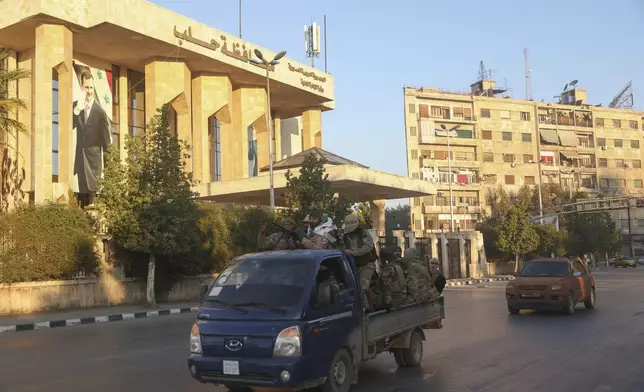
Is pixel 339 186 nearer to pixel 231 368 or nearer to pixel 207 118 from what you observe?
pixel 207 118

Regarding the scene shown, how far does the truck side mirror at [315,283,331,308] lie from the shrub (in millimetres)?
17531

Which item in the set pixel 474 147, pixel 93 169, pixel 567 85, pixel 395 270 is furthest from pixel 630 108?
pixel 395 270

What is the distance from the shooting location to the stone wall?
21359 millimetres

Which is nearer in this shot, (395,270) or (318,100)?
(395,270)

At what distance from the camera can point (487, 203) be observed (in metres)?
86.6

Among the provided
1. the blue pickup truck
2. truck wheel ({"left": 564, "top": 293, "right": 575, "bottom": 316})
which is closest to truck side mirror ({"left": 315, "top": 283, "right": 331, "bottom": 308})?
the blue pickup truck

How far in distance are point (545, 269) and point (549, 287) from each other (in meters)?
1.09

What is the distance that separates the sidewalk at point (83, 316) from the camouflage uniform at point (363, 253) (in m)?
12.4

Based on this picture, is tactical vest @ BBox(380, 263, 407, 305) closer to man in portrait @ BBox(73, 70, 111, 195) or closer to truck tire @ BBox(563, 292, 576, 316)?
truck tire @ BBox(563, 292, 576, 316)

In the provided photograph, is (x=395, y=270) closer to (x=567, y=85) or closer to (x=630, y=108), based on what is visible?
(x=567, y=85)

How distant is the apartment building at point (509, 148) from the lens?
275 feet

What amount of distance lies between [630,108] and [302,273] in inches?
4523

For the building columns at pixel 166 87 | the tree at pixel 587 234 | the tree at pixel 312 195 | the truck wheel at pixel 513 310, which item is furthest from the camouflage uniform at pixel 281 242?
the tree at pixel 587 234

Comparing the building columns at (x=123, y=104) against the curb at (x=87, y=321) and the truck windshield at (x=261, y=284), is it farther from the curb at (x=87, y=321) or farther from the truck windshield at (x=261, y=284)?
the truck windshield at (x=261, y=284)
